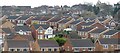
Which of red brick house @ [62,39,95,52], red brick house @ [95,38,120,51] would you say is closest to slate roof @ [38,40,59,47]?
red brick house @ [62,39,95,52]

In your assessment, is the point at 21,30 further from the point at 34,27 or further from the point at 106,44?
the point at 106,44

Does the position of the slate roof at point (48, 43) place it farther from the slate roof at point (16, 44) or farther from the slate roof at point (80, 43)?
the slate roof at point (80, 43)

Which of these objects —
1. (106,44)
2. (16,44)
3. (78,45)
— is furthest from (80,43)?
(16,44)

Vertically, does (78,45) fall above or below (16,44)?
below

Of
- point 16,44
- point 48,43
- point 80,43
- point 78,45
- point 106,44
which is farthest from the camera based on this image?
point 106,44

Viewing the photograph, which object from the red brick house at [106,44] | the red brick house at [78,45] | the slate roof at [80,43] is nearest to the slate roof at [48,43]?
the red brick house at [78,45]

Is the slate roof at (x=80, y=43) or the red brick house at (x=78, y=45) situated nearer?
the red brick house at (x=78, y=45)

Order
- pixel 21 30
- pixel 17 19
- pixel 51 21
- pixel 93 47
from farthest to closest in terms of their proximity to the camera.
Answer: pixel 17 19 < pixel 51 21 < pixel 21 30 < pixel 93 47

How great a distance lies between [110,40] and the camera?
35.2ft

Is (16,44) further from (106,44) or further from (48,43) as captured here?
(106,44)

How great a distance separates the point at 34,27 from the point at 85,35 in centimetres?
261

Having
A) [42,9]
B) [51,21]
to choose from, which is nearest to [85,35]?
[51,21]

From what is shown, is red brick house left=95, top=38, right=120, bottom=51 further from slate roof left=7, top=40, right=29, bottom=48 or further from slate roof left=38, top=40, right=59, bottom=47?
slate roof left=7, top=40, right=29, bottom=48

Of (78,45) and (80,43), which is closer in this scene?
(78,45)
